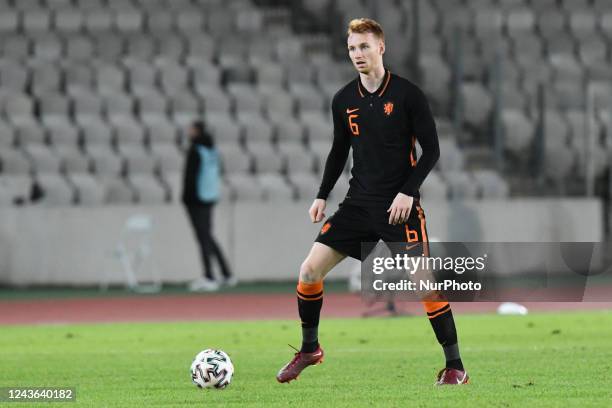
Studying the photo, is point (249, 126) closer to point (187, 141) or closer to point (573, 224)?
point (187, 141)

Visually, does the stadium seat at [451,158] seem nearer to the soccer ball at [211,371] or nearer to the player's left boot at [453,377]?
the soccer ball at [211,371]

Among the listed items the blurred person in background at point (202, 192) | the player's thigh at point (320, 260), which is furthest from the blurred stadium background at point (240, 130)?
the player's thigh at point (320, 260)

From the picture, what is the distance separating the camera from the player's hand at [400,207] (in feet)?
26.3

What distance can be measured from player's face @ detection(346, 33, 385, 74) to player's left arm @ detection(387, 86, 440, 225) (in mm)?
284

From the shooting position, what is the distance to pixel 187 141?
21594mm

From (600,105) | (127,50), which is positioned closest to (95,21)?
(127,50)

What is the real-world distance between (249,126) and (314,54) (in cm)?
244

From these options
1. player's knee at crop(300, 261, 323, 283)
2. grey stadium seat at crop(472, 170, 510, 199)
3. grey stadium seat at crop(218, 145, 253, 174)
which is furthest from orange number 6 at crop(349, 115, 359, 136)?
grey stadium seat at crop(472, 170, 510, 199)

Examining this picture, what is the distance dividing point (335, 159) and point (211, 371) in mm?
1476

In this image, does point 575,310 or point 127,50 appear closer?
point 575,310

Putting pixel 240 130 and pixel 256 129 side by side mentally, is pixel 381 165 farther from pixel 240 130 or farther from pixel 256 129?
pixel 240 130

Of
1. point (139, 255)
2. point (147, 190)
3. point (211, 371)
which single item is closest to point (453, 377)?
point (211, 371)

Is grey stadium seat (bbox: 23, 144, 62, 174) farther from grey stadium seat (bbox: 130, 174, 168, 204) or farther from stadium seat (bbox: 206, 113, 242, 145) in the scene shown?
stadium seat (bbox: 206, 113, 242, 145)

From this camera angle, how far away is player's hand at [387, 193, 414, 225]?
8.03 metres
